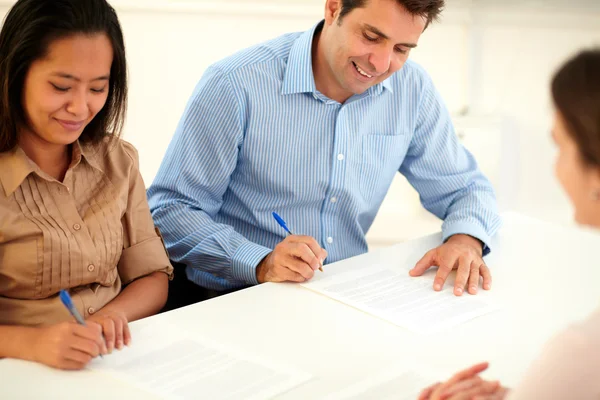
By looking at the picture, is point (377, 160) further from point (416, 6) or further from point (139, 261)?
point (139, 261)

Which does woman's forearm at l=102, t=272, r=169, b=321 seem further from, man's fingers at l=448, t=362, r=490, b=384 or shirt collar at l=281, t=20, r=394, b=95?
man's fingers at l=448, t=362, r=490, b=384

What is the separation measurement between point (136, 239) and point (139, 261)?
0.05 meters

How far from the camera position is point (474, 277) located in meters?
1.58

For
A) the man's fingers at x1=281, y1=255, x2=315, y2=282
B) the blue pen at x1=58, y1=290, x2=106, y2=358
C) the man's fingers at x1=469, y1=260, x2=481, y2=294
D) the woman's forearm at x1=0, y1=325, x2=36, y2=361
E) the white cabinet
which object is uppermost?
the blue pen at x1=58, y1=290, x2=106, y2=358

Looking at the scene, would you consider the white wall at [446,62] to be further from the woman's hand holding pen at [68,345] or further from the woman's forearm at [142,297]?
the woman's hand holding pen at [68,345]

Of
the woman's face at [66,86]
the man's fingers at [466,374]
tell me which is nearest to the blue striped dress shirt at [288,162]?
the woman's face at [66,86]

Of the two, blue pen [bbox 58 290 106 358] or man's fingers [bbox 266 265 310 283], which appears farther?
man's fingers [bbox 266 265 310 283]

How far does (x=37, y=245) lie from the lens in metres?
1.37

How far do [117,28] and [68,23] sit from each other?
0.43ft

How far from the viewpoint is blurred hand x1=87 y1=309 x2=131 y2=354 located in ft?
3.95

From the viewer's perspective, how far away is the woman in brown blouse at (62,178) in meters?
1.32

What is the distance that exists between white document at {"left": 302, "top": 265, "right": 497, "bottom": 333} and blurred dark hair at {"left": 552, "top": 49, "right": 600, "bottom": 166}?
0.60m

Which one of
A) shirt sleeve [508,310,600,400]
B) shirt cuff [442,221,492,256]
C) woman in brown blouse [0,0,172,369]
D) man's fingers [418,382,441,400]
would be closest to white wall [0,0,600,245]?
shirt cuff [442,221,492,256]

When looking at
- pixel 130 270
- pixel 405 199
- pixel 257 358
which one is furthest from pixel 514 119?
pixel 257 358
